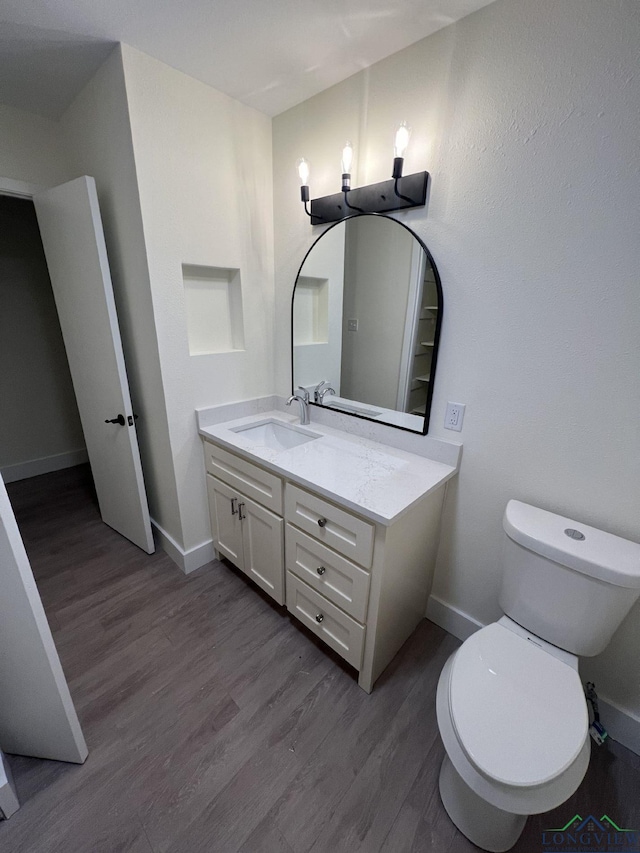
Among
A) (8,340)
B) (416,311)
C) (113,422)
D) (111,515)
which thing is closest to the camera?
(416,311)

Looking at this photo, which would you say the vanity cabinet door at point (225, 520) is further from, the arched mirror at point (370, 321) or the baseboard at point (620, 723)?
the baseboard at point (620, 723)

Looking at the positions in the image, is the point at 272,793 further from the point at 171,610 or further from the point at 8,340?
the point at 8,340

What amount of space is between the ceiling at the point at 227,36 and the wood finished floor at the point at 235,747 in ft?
7.69

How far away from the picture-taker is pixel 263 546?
5.21 ft

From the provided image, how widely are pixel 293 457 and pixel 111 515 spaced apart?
5.22 ft

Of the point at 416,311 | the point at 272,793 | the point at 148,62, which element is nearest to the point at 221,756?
the point at 272,793

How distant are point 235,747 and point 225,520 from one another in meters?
0.91

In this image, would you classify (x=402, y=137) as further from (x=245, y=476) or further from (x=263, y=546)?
(x=263, y=546)

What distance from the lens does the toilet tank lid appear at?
954 millimetres

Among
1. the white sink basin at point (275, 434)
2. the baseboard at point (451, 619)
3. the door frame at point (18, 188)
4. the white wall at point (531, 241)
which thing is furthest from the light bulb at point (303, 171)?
the baseboard at point (451, 619)

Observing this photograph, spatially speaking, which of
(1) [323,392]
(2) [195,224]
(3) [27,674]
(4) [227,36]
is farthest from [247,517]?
(4) [227,36]

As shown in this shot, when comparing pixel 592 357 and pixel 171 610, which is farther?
pixel 171 610

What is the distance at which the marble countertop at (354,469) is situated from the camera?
1140mm

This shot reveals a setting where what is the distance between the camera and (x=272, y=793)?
3.48ft
